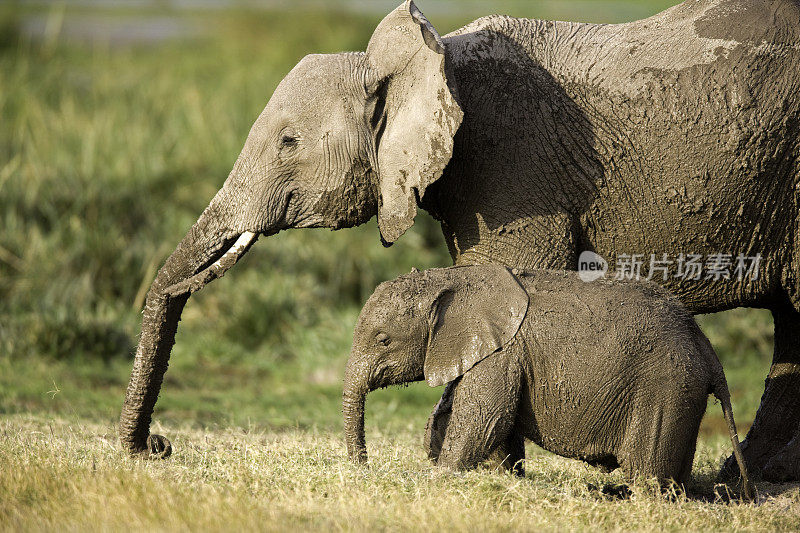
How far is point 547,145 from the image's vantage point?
5.57 metres

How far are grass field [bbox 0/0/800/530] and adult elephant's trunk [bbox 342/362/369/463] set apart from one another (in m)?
0.14

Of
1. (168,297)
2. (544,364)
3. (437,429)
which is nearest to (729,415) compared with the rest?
(544,364)

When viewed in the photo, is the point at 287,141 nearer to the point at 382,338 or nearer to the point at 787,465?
the point at 382,338

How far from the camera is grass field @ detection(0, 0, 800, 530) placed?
16.0 feet

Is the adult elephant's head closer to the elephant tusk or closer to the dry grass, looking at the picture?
the elephant tusk

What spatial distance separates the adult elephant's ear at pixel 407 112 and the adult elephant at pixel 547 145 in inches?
0.4

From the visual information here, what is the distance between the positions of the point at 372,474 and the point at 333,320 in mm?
6002

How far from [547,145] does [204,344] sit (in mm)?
6066

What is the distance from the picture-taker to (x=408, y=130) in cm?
543

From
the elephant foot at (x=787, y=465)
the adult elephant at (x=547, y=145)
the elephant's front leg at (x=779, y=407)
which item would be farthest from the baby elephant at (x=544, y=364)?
the elephant's front leg at (x=779, y=407)

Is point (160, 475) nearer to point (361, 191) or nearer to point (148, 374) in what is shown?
point (148, 374)

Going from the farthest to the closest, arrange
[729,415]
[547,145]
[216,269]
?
[216,269] → [547,145] → [729,415]

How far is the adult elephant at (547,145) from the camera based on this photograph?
5.55m

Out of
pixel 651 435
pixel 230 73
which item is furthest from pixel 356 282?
pixel 651 435
